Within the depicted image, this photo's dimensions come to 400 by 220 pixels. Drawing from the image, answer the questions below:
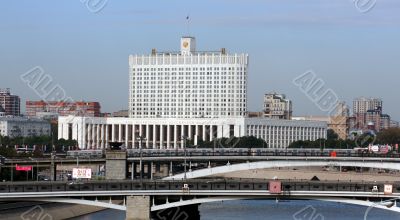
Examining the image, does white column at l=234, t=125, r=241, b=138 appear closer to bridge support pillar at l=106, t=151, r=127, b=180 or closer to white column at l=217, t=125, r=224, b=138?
white column at l=217, t=125, r=224, b=138

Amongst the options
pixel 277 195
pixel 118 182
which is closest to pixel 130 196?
pixel 118 182

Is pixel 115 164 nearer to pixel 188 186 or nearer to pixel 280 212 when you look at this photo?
pixel 280 212

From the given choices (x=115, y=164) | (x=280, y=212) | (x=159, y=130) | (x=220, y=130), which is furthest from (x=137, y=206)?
(x=159, y=130)

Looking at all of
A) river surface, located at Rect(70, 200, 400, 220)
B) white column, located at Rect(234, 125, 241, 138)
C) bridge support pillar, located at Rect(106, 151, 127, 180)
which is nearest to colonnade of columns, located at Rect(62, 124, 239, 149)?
white column, located at Rect(234, 125, 241, 138)

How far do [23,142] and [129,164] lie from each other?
254ft

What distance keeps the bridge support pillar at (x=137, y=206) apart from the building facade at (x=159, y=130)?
119 m

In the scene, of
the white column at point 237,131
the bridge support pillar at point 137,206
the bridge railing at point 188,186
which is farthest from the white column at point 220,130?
the bridge support pillar at point 137,206

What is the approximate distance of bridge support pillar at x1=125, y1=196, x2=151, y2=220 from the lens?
63094mm

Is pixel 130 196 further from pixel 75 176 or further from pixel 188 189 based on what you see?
pixel 75 176

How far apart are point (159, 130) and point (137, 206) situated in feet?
423

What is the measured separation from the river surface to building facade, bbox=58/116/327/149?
8357 centimetres

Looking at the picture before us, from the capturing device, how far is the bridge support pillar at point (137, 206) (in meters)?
63.1

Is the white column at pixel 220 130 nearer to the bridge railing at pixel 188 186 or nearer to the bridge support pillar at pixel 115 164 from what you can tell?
the bridge support pillar at pixel 115 164

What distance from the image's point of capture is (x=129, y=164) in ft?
294
